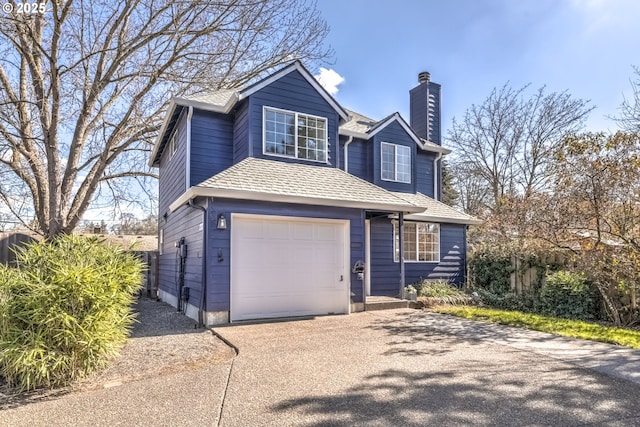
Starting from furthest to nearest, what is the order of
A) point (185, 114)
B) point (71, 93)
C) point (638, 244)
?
point (71, 93) < point (185, 114) < point (638, 244)

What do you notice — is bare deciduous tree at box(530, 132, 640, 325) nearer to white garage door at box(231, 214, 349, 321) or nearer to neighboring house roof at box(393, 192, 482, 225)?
neighboring house roof at box(393, 192, 482, 225)

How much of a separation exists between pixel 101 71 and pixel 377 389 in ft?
38.5

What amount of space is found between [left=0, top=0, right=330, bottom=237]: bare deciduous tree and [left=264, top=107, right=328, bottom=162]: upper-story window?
408 cm

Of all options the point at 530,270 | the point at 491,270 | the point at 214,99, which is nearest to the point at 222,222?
the point at 214,99

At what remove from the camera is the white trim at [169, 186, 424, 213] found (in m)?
7.47

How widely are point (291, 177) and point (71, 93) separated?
7445mm

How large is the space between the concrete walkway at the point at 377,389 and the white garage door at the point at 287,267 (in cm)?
185

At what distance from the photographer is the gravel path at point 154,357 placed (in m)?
4.30

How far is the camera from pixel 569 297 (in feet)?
30.6

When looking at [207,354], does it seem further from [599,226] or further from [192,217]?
[599,226]

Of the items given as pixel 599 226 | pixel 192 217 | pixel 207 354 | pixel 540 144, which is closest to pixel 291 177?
pixel 192 217

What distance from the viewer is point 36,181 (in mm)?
12289

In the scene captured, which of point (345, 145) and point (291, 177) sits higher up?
point (345, 145)

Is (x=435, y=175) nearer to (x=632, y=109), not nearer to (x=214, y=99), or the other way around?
(x=632, y=109)
